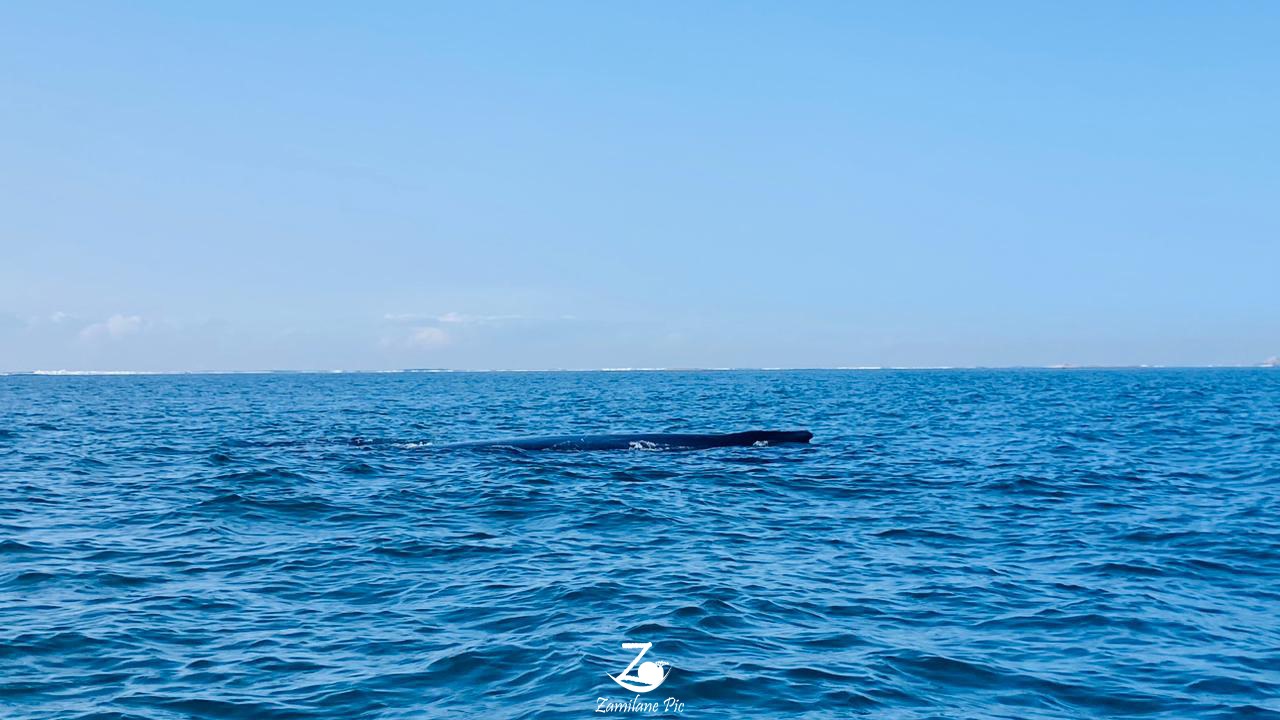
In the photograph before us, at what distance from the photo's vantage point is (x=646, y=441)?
115 ft

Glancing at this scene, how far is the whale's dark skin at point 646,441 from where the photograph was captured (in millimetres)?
34094

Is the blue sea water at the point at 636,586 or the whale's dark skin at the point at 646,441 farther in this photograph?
the whale's dark skin at the point at 646,441

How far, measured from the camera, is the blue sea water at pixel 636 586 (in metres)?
10.4

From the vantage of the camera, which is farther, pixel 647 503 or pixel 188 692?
pixel 647 503

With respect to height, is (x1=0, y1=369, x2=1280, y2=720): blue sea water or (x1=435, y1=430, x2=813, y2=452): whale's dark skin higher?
(x1=435, y1=430, x2=813, y2=452): whale's dark skin

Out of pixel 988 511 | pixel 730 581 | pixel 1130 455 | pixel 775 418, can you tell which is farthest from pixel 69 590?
pixel 775 418

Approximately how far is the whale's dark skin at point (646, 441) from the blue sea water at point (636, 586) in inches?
94.0

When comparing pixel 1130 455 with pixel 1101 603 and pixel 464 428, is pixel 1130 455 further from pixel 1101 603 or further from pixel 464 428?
pixel 464 428

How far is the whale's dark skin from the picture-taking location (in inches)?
1342

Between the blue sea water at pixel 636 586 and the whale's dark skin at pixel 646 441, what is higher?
the whale's dark skin at pixel 646 441

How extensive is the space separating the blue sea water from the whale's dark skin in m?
2.39

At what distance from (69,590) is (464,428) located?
34.7 m

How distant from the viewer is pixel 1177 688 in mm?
10664

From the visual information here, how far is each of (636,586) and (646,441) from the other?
20273 mm
